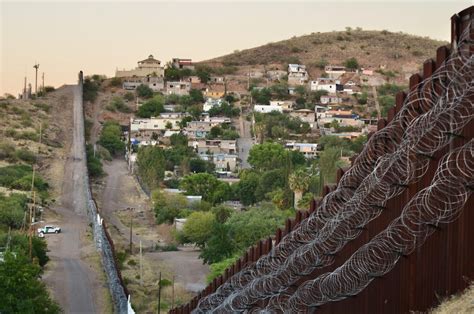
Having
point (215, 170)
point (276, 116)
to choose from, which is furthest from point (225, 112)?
point (215, 170)

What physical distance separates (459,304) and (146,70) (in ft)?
391

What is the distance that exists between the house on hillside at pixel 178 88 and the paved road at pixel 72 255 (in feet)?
142

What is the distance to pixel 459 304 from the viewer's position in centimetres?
780

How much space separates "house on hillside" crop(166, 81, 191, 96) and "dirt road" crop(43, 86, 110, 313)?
1798 inches

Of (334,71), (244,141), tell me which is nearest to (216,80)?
(334,71)

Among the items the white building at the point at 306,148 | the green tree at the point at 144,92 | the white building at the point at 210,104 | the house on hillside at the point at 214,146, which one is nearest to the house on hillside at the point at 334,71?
the white building at the point at 210,104

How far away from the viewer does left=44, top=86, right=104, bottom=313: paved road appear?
2839 cm

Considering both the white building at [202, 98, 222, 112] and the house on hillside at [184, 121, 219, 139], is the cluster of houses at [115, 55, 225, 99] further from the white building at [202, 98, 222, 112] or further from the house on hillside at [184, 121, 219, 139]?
the house on hillside at [184, 121, 219, 139]

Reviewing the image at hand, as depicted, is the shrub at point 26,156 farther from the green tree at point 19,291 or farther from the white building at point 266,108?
the green tree at point 19,291

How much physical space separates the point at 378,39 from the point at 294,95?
47876 mm

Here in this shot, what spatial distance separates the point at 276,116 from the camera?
301 ft

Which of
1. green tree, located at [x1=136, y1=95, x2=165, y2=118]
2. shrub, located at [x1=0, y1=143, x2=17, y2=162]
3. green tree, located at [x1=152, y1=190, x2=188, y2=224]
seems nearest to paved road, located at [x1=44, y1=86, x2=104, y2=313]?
shrub, located at [x1=0, y1=143, x2=17, y2=162]

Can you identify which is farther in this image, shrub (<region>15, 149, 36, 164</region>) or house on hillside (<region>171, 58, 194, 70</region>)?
house on hillside (<region>171, 58, 194, 70</region>)

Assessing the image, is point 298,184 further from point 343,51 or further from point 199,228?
→ point 343,51
